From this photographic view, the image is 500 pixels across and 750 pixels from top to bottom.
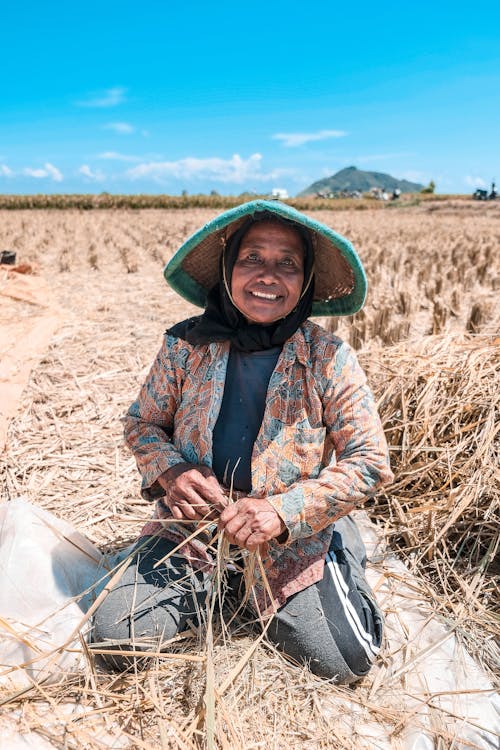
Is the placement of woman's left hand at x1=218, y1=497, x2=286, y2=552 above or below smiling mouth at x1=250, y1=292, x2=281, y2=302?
below

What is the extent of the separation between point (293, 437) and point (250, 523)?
30 cm

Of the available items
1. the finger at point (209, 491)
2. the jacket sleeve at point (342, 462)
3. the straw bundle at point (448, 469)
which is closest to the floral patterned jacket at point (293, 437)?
the jacket sleeve at point (342, 462)

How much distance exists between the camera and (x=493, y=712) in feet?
4.85

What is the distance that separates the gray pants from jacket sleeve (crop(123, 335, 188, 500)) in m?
0.24

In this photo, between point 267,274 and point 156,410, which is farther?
point 156,410

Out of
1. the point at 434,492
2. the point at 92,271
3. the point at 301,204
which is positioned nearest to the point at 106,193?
the point at 301,204

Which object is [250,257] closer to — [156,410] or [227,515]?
[156,410]

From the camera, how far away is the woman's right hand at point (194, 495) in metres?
1.50

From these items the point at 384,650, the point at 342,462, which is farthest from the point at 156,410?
the point at 384,650

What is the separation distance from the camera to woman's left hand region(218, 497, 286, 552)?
4.59ft

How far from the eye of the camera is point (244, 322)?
1.70m

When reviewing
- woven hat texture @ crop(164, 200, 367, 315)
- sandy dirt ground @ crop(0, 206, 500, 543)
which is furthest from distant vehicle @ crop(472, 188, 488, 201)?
woven hat texture @ crop(164, 200, 367, 315)

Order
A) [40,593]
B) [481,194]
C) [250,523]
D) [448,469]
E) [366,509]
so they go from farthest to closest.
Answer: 1. [481,194]
2. [366,509]
3. [448,469]
4. [40,593]
5. [250,523]

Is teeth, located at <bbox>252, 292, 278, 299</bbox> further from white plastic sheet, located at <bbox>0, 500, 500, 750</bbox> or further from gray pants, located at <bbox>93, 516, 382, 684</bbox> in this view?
white plastic sheet, located at <bbox>0, 500, 500, 750</bbox>
